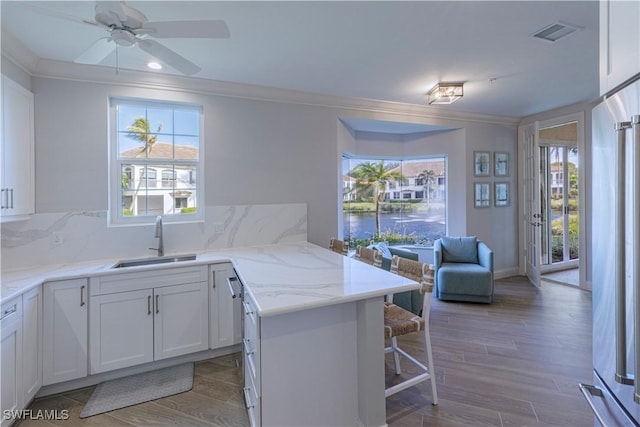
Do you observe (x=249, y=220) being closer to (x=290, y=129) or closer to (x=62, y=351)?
(x=290, y=129)

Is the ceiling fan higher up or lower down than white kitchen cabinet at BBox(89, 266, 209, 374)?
higher up

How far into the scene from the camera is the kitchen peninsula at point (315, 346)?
159 centimetres

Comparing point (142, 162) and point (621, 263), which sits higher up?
point (142, 162)

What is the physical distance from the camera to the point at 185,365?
273cm

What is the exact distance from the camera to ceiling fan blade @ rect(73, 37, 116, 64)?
6.09 ft

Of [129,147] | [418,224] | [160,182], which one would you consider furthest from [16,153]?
[418,224]

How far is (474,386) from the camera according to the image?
2.31 m

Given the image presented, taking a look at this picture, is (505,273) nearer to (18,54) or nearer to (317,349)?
(317,349)

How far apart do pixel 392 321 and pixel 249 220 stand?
199 cm

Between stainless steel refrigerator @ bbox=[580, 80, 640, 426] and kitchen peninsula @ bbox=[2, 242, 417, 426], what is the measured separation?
890 mm

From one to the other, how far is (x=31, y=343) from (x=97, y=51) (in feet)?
6.61

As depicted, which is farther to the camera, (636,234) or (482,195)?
(482,195)

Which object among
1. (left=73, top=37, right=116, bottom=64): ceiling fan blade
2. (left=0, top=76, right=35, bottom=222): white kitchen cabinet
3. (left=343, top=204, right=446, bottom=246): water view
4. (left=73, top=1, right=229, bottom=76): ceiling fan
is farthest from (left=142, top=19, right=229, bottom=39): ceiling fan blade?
(left=343, top=204, right=446, bottom=246): water view

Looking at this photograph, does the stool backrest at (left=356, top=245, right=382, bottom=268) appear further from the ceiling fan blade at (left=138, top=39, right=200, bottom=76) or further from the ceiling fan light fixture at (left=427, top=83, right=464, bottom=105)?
the ceiling fan light fixture at (left=427, top=83, right=464, bottom=105)
